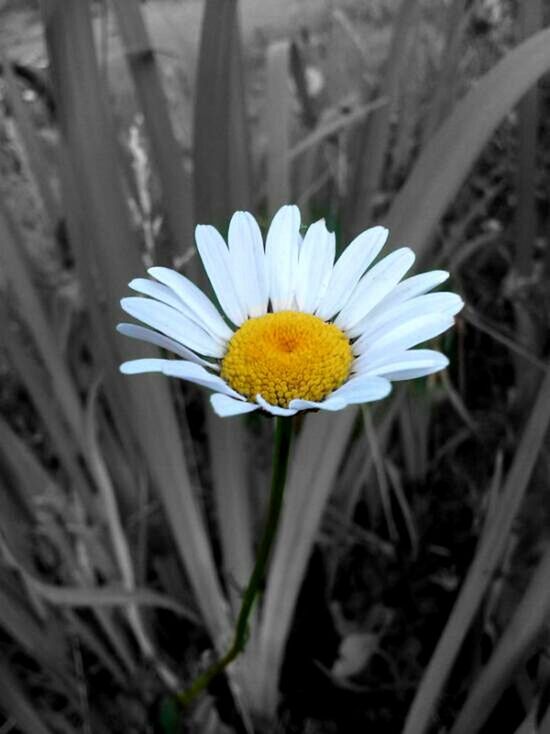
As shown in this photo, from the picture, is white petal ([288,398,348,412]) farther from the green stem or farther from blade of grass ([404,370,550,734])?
blade of grass ([404,370,550,734])

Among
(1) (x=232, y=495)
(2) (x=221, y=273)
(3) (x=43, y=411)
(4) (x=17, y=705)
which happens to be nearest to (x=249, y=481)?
(1) (x=232, y=495)

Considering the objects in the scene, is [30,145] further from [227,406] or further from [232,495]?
[227,406]

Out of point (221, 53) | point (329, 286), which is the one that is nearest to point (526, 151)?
point (221, 53)

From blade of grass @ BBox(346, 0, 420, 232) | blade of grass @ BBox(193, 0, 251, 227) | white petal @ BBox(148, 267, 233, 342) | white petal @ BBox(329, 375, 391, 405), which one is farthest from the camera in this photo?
blade of grass @ BBox(346, 0, 420, 232)

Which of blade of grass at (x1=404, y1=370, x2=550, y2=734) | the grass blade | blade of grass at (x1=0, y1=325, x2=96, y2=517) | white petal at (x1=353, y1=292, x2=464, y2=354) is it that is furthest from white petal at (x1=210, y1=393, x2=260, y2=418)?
blade of grass at (x1=0, y1=325, x2=96, y2=517)

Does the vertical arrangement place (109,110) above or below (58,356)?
above

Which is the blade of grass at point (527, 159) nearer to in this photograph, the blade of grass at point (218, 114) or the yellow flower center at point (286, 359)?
the blade of grass at point (218, 114)

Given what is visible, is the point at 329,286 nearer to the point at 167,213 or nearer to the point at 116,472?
the point at 167,213
